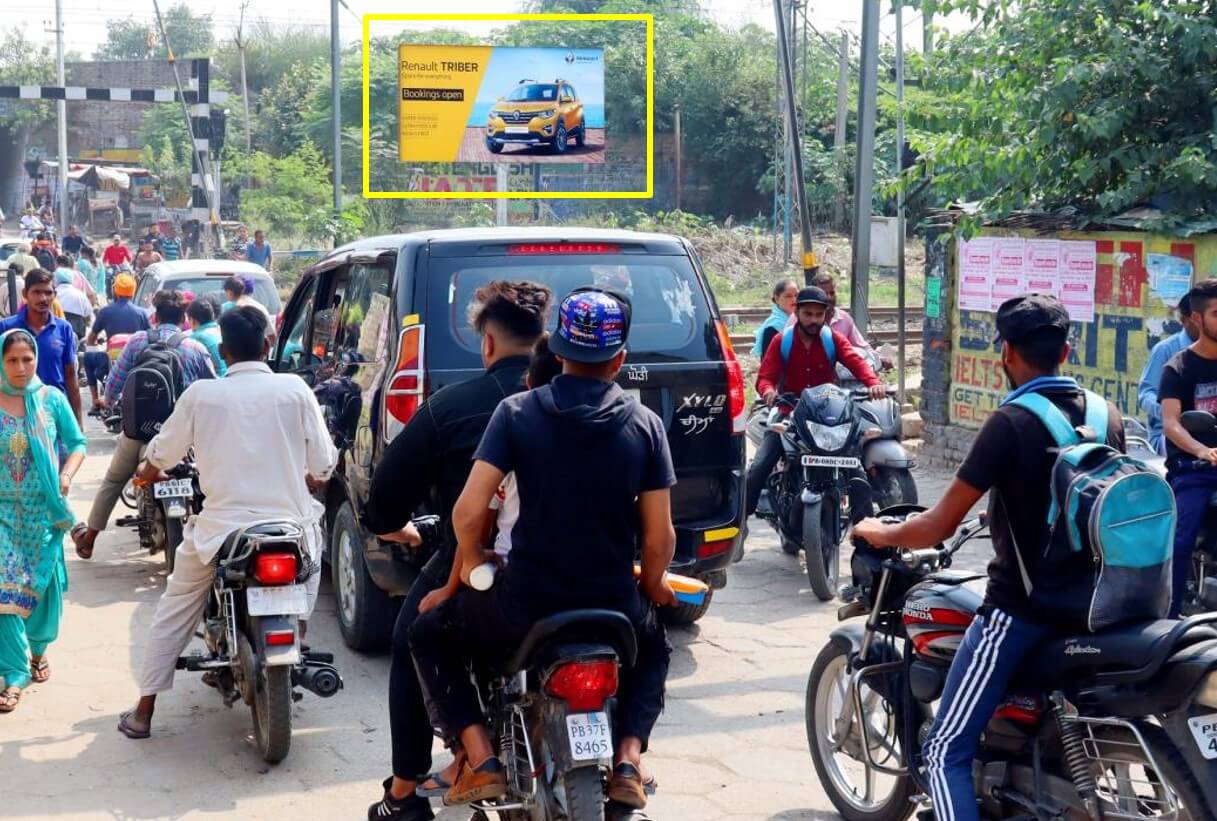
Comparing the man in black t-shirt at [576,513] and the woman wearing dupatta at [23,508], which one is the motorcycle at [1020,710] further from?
the woman wearing dupatta at [23,508]

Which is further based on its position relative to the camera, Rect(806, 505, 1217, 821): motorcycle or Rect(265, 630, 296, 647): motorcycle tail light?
Rect(265, 630, 296, 647): motorcycle tail light

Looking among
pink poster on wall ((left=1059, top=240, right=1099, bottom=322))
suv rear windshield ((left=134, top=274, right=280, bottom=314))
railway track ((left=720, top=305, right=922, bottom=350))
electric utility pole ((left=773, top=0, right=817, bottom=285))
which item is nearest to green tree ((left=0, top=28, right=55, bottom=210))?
railway track ((left=720, top=305, right=922, bottom=350))

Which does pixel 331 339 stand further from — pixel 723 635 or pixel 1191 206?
pixel 1191 206

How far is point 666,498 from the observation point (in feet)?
13.1

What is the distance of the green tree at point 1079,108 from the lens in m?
10.5

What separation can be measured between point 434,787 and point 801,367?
5147mm

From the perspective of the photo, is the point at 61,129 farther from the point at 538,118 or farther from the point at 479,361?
the point at 479,361

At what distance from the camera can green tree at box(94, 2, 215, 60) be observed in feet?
271

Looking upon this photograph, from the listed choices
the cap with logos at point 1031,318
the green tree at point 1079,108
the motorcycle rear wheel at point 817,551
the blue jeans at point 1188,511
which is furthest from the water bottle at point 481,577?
the green tree at point 1079,108

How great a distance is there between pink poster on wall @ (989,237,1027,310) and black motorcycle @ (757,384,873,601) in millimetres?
3664

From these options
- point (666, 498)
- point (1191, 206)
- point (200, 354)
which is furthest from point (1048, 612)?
point (1191, 206)

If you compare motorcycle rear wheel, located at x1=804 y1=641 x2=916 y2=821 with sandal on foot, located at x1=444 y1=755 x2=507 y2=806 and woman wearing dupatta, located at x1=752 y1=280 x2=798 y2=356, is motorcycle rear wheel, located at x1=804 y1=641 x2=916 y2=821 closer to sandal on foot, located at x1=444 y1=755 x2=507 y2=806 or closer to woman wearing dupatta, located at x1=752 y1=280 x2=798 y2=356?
sandal on foot, located at x1=444 y1=755 x2=507 y2=806

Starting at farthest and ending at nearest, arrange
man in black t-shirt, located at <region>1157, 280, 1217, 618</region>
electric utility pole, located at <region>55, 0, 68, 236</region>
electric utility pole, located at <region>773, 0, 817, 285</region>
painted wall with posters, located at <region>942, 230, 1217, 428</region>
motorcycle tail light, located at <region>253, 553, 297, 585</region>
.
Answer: electric utility pole, located at <region>55, 0, 68, 236</region> < electric utility pole, located at <region>773, 0, 817, 285</region> < painted wall with posters, located at <region>942, 230, 1217, 428</region> < man in black t-shirt, located at <region>1157, 280, 1217, 618</region> < motorcycle tail light, located at <region>253, 553, 297, 585</region>

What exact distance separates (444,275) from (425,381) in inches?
20.4
